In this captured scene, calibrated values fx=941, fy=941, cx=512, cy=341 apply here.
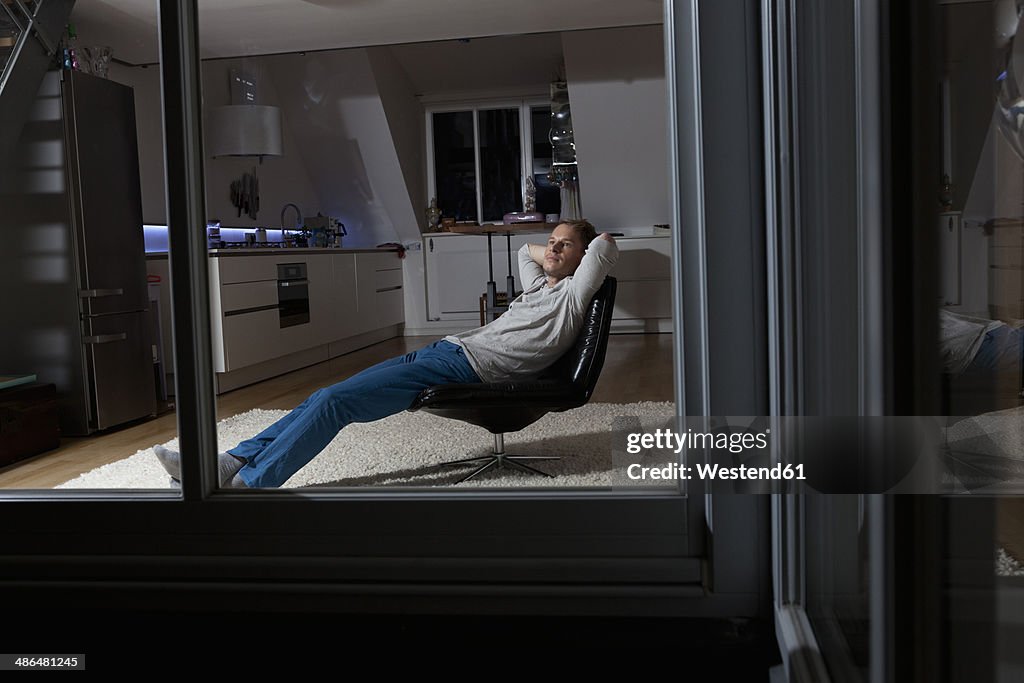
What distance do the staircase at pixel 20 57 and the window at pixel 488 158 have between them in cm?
479

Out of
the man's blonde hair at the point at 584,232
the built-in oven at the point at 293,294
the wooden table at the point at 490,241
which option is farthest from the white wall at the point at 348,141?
the man's blonde hair at the point at 584,232

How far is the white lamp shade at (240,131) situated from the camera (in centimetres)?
662

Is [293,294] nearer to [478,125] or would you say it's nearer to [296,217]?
[296,217]

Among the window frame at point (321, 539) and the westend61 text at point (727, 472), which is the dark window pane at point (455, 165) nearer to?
the window frame at point (321, 539)

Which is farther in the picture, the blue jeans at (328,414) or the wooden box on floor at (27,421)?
the wooden box on floor at (27,421)

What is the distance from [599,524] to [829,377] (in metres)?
0.70

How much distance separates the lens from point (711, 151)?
1789 millimetres

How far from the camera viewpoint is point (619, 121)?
7.30 meters

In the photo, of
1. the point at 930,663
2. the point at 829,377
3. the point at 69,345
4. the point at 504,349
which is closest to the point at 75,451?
the point at 69,345

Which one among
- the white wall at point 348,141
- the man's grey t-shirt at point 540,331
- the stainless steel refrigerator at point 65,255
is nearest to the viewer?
the man's grey t-shirt at point 540,331

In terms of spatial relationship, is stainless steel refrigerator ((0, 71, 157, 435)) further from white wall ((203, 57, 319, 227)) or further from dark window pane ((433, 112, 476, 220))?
dark window pane ((433, 112, 476, 220))

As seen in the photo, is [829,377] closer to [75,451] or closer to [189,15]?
[189,15]

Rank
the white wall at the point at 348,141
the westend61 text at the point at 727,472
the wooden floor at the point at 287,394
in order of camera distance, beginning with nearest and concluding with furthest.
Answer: the westend61 text at the point at 727,472 < the wooden floor at the point at 287,394 < the white wall at the point at 348,141

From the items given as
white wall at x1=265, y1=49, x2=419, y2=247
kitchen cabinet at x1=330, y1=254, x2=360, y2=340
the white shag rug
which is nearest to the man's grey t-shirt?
the white shag rug
